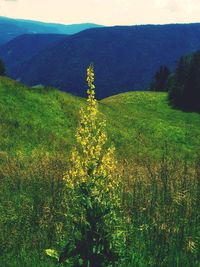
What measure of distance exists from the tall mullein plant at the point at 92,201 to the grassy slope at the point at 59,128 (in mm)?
22171

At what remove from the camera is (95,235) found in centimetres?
737

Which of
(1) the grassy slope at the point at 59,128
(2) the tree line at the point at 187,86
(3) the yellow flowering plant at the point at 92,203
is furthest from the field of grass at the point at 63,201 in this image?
(2) the tree line at the point at 187,86

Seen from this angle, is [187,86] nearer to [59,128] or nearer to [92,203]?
[59,128]

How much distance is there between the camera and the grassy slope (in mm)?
32375

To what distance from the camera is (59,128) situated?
1433 inches

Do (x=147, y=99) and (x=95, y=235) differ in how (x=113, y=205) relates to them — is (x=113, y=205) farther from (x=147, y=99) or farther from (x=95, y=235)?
(x=147, y=99)

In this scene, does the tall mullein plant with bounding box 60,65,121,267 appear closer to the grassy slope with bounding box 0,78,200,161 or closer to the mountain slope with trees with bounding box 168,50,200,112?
the grassy slope with bounding box 0,78,200,161

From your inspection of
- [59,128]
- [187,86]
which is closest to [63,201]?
[59,128]

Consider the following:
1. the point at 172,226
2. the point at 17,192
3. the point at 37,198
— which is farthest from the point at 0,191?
the point at 172,226

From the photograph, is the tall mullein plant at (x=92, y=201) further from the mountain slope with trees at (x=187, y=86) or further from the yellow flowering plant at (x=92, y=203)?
the mountain slope with trees at (x=187, y=86)

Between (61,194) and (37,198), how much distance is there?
721 mm

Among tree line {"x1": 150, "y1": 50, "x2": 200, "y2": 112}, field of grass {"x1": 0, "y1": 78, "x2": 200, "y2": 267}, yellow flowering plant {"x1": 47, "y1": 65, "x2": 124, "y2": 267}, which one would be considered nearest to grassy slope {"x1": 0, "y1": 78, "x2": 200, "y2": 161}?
field of grass {"x1": 0, "y1": 78, "x2": 200, "y2": 267}

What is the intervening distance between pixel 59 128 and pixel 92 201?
29.3m

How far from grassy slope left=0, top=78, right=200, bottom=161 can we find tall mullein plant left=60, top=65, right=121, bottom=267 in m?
22.2
